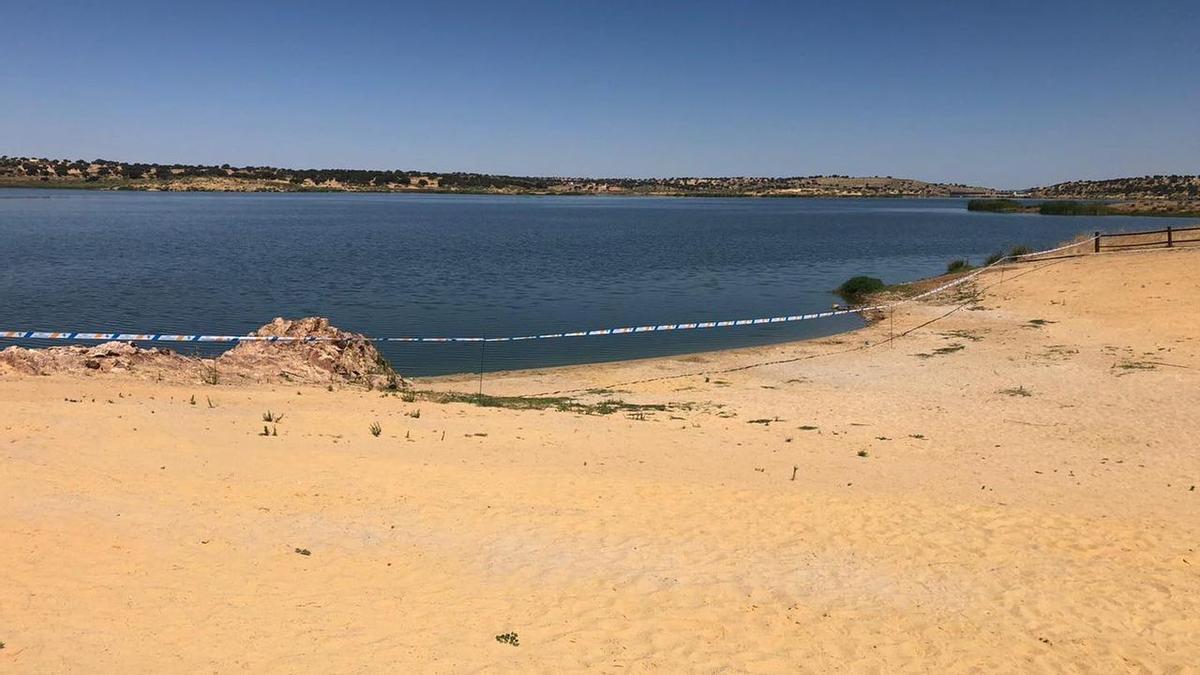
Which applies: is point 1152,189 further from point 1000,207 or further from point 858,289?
point 858,289

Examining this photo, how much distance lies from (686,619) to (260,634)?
3410 mm

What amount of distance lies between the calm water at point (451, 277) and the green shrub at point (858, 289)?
134cm

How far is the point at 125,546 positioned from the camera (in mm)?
7609

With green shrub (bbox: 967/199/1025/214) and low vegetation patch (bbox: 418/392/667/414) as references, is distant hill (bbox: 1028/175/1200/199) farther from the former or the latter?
low vegetation patch (bbox: 418/392/667/414)

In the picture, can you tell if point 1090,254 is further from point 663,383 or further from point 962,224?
point 962,224

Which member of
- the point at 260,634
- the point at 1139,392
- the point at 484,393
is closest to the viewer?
the point at 260,634

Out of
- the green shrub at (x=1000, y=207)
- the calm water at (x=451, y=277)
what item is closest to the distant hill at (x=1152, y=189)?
the green shrub at (x=1000, y=207)

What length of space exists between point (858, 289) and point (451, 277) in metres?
19.9

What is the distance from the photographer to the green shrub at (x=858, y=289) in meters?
37.6

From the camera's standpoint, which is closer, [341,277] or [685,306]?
[685,306]

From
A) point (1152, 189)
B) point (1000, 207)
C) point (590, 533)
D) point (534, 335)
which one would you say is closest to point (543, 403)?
point (590, 533)

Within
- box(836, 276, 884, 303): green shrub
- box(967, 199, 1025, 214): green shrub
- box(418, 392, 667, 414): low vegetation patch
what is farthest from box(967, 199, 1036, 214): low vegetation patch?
box(418, 392, 667, 414): low vegetation patch

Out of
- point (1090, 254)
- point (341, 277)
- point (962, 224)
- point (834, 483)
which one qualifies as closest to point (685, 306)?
point (341, 277)

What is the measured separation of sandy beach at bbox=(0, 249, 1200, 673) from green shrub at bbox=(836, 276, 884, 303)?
802 inches
